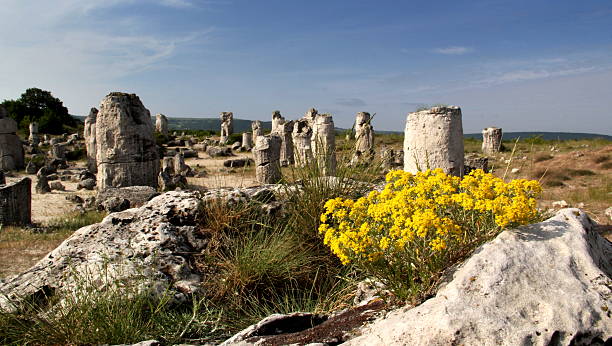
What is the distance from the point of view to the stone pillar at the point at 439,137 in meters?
6.50

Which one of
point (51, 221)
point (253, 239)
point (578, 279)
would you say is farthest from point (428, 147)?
point (51, 221)

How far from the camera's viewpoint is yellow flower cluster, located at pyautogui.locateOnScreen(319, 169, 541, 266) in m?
2.52

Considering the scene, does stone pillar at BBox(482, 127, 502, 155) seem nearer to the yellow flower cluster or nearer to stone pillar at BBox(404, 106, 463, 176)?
stone pillar at BBox(404, 106, 463, 176)

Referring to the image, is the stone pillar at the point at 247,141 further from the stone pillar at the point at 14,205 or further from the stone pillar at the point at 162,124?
the stone pillar at the point at 14,205

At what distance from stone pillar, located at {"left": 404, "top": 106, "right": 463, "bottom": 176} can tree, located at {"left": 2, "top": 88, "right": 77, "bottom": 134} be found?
149ft

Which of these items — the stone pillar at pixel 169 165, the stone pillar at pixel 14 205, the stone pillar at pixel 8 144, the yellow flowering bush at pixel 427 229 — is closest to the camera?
the yellow flowering bush at pixel 427 229

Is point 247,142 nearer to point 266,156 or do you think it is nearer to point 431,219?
point 266,156

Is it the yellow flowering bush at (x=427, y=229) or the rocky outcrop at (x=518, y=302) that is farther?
the yellow flowering bush at (x=427, y=229)

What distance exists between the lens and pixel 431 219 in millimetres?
2463

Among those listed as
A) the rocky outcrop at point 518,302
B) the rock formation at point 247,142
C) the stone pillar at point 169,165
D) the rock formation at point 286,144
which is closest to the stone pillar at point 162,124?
the rock formation at point 247,142

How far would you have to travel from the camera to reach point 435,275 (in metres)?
2.54

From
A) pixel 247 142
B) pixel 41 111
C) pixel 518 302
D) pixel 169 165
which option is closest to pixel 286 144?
pixel 169 165

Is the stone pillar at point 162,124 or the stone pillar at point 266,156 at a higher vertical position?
the stone pillar at point 162,124

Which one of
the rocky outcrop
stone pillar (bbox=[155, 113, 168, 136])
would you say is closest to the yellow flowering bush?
the rocky outcrop
